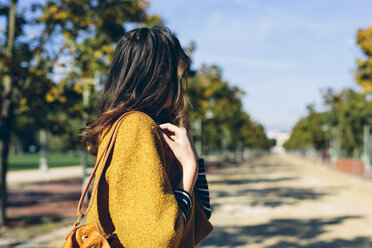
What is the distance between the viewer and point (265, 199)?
12.0 meters

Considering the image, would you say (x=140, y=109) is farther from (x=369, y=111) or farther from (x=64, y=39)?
(x=369, y=111)

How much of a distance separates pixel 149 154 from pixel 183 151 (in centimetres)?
17

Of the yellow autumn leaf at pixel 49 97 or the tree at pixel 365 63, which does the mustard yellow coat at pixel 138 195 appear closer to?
the yellow autumn leaf at pixel 49 97

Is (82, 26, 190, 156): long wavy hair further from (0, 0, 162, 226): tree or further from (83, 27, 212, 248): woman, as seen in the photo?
(0, 0, 162, 226): tree

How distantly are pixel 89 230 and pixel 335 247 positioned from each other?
571 centimetres

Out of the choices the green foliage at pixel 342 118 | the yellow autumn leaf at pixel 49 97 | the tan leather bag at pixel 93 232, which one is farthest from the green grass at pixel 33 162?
the tan leather bag at pixel 93 232

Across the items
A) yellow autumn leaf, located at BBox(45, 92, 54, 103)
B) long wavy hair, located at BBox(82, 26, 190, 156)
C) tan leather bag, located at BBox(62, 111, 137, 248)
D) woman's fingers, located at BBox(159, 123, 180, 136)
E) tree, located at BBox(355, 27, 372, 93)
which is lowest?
tan leather bag, located at BBox(62, 111, 137, 248)

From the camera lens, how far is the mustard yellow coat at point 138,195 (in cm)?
104

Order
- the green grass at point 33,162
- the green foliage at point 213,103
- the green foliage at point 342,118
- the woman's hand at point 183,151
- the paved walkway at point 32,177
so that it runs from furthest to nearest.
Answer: the green grass at point 33,162, the green foliage at point 342,118, the paved walkway at point 32,177, the green foliage at point 213,103, the woman's hand at point 183,151

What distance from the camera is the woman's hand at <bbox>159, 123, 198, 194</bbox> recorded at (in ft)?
3.98

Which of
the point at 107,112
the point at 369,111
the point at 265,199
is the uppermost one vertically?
the point at 369,111

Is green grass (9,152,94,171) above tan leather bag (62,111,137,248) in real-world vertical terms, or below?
below

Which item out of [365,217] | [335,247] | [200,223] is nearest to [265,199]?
[365,217]

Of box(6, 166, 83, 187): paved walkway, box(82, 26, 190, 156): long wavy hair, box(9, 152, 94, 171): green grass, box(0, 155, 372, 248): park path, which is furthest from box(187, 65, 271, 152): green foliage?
box(82, 26, 190, 156): long wavy hair
